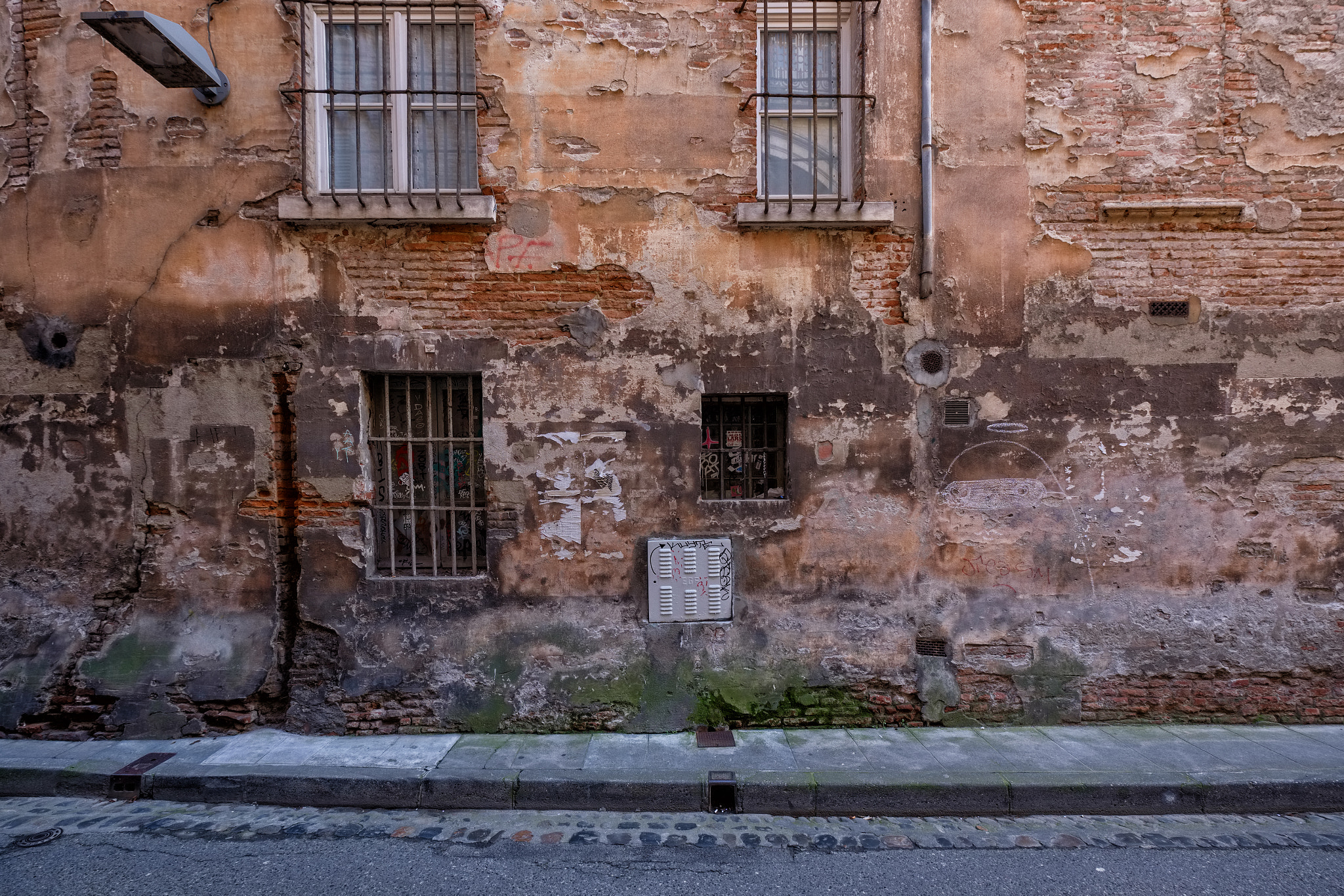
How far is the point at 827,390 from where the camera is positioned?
5.30 m

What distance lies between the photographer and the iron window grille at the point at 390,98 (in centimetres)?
528

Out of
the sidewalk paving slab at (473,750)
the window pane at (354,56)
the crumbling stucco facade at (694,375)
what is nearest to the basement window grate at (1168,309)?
the crumbling stucco facade at (694,375)

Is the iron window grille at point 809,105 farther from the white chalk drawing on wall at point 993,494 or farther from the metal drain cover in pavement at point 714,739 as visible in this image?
the metal drain cover in pavement at point 714,739

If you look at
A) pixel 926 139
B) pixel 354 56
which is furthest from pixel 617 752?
pixel 354 56

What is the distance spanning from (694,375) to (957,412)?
206 cm

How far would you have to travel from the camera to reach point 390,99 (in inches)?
212

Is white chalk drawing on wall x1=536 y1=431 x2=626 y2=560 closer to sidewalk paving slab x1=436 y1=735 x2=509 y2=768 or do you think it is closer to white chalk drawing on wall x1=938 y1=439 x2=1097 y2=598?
sidewalk paving slab x1=436 y1=735 x2=509 y2=768

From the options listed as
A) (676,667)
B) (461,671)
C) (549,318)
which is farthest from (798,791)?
(549,318)

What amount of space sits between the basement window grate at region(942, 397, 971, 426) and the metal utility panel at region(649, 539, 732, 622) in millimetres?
1950

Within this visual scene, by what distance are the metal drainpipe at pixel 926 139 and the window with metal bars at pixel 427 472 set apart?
11.8 feet

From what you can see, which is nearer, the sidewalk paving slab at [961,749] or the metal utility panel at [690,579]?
the sidewalk paving slab at [961,749]

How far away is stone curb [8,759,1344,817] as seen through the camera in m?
4.33

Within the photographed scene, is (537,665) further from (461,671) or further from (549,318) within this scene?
(549,318)

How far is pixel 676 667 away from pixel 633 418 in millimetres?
1948
